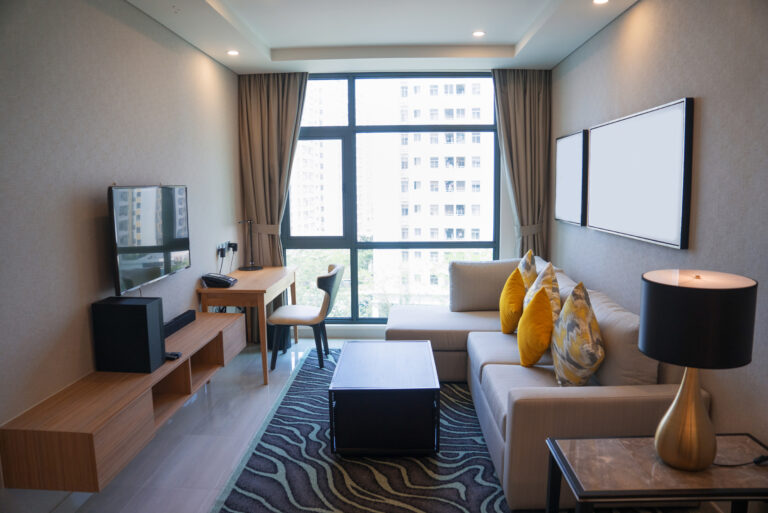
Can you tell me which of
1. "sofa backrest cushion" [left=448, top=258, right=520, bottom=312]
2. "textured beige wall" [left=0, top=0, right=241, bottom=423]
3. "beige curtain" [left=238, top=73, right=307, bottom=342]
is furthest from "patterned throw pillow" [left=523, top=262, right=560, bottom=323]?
"beige curtain" [left=238, top=73, right=307, bottom=342]

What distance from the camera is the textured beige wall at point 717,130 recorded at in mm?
2035

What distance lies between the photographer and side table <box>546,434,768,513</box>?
167cm

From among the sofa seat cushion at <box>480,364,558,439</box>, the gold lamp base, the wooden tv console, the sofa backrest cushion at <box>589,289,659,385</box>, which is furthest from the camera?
the sofa seat cushion at <box>480,364,558,439</box>

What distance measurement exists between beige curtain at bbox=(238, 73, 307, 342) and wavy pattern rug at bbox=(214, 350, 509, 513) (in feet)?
6.77

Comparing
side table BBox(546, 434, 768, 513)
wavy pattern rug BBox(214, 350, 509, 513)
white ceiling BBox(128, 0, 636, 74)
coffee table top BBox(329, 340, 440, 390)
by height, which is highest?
white ceiling BBox(128, 0, 636, 74)

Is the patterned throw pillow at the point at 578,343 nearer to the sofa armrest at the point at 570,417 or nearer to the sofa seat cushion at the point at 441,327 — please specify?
the sofa armrest at the point at 570,417

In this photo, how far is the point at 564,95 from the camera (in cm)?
444

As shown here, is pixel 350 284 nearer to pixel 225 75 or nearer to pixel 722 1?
pixel 225 75

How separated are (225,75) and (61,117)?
229 cm

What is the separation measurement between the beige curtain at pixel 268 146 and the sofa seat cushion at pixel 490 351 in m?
2.20

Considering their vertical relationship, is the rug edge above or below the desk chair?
below

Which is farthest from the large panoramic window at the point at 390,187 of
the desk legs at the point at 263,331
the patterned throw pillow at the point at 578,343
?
the patterned throw pillow at the point at 578,343

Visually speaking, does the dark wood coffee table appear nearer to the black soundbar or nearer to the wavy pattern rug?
the wavy pattern rug

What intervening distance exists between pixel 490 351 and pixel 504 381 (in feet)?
1.66
